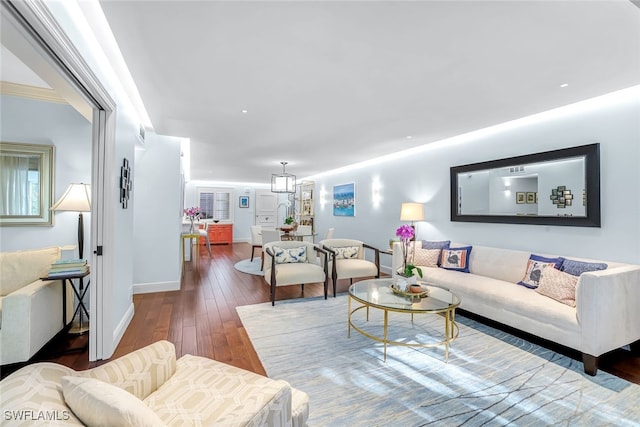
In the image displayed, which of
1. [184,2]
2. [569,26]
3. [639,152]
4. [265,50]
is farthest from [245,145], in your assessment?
[639,152]

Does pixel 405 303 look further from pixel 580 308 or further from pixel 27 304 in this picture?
pixel 27 304

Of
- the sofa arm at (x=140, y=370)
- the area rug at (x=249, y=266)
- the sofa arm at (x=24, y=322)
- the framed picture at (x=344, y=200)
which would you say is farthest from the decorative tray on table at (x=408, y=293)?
the framed picture at (x=344, y=200)

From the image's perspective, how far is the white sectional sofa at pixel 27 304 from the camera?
2.11 meters

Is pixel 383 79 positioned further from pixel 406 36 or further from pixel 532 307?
pixel 532 307

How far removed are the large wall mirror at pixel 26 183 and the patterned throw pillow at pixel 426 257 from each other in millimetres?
4511

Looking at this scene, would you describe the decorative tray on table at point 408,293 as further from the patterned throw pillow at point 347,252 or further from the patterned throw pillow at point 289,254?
the patterned throw pillow at point 289,254

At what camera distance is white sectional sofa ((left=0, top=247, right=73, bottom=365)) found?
2107 millimetres

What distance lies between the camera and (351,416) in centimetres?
177

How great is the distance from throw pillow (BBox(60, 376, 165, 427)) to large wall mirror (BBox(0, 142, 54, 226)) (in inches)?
110

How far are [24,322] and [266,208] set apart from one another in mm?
9274

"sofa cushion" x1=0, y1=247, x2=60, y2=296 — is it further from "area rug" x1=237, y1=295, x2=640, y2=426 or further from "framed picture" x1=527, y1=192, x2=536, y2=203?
"framed picture" x1=527, y1=192, x2=536, y2=203

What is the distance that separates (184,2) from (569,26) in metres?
2.33

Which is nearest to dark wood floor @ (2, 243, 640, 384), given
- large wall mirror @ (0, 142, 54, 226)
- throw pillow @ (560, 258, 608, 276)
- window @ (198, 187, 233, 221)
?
throw pillow @ (560, 258, 608, 276)

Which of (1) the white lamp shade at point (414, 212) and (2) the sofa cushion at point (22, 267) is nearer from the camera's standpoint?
(2) the sofa cushion at point (22, 267)
